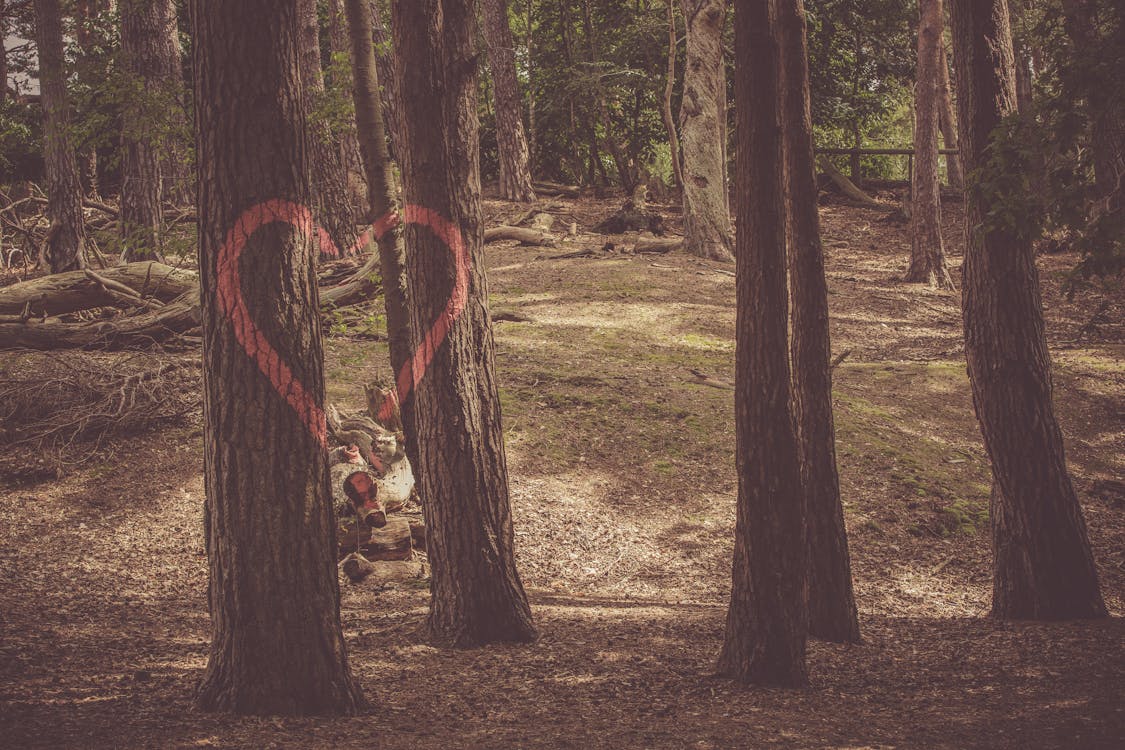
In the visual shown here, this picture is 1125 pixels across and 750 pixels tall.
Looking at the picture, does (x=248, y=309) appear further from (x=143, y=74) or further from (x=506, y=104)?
(x=506, y=104)

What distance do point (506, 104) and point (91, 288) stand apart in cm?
1413

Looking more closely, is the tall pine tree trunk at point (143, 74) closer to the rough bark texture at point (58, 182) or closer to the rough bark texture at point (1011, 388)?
the rough bark texture at point (58, 182)

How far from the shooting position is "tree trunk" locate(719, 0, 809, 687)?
522cm

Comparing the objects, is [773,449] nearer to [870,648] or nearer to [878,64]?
[870,648]

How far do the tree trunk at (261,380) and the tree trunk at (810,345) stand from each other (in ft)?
10.6

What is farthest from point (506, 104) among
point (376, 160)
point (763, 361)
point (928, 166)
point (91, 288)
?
point (763, 361)

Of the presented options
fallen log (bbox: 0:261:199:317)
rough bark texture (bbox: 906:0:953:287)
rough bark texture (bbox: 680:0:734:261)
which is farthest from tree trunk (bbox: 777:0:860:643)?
rough bark texture (bbox: 906:0:953:287)

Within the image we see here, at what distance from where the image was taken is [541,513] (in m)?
8.88

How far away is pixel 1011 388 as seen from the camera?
7.02 meters

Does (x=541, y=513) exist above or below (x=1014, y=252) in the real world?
below

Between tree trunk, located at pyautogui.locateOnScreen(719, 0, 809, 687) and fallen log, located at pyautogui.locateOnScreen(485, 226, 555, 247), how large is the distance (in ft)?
50.8

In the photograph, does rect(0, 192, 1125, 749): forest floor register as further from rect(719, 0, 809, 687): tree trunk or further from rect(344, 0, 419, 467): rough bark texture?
rect(344, 0, 419, 467): rough bark texture

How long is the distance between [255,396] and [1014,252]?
5.29 meters

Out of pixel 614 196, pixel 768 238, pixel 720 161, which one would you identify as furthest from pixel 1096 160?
pixel 614 196
